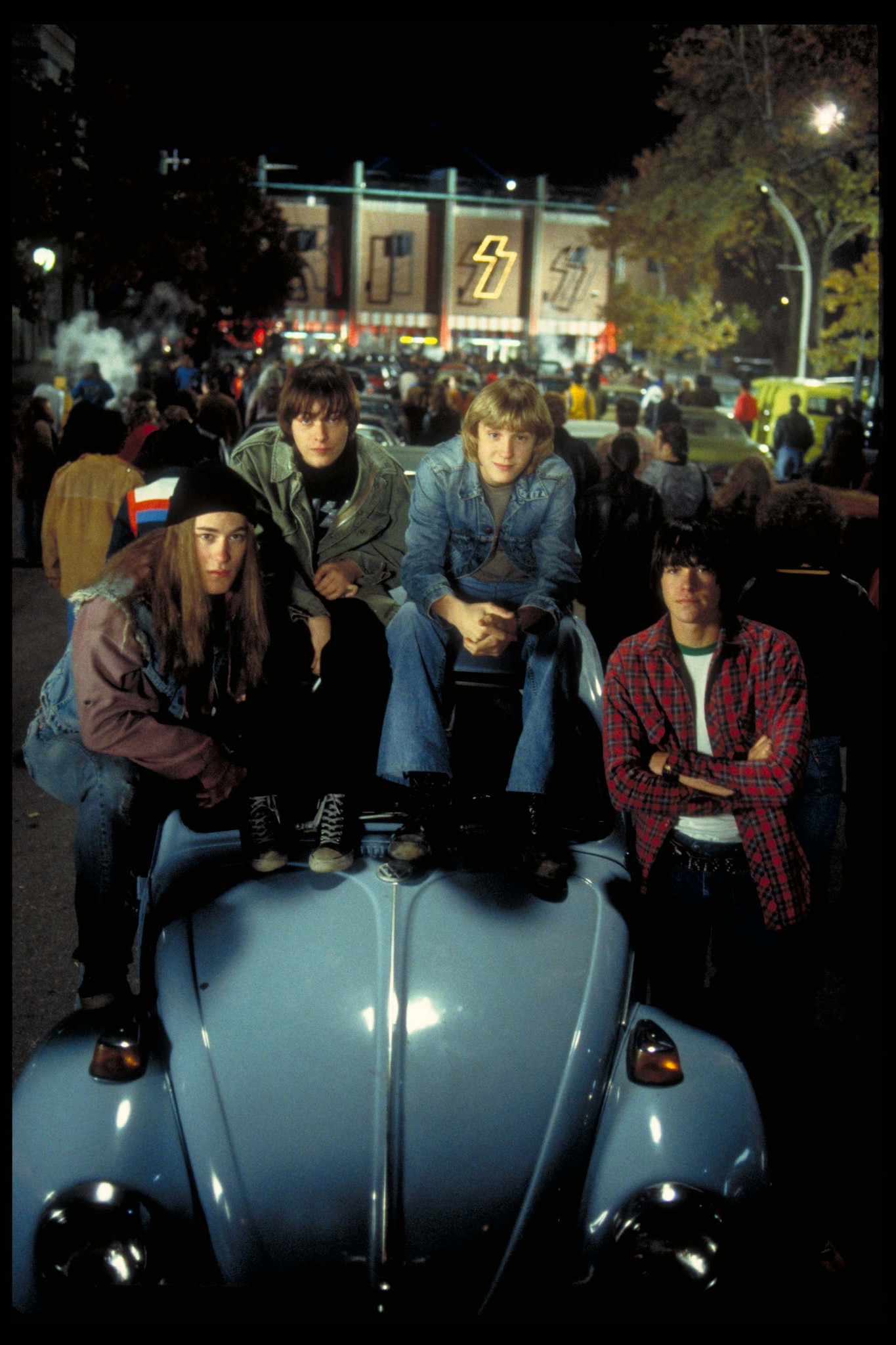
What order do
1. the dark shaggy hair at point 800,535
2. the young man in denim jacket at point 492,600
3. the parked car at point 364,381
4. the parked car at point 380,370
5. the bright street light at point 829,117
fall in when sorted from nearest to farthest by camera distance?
the young man in denim jacket at point 492,600 < the dark shaggy hair at point 800,535 < the bright street light at point 829,117 < the parked car at point 364,381 < the parked car at point 380,370

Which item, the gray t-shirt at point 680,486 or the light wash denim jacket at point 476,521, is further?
the gray t-shirt at point 680,486

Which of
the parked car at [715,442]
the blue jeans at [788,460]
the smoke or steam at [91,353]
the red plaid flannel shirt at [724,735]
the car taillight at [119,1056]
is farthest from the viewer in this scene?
the smoke or steam at [91,353]

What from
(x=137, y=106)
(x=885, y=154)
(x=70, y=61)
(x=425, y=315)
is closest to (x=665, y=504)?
(x=885, y=154)

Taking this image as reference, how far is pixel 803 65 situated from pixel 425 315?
178ft

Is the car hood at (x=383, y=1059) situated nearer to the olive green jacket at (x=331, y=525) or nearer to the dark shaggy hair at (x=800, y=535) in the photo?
the olive green jacket at (x=331, y=525)

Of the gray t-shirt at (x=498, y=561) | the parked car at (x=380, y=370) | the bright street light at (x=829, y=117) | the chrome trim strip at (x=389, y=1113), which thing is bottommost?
the chrome trim strip at (x=389, y=1113)

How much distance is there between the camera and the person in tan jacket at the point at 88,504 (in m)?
7.13

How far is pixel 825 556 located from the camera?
13.9 ft

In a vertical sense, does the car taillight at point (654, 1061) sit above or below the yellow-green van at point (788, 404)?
below

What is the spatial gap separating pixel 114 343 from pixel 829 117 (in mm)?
25824

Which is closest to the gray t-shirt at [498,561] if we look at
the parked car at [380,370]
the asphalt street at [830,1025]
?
the asphalt street at [830,1025]

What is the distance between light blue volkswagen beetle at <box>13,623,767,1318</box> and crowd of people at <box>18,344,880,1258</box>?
0.91 ft

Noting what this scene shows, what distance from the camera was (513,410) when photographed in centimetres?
412

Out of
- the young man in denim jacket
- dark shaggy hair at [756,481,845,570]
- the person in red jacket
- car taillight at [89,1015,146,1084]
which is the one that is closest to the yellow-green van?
the person in red jacket
